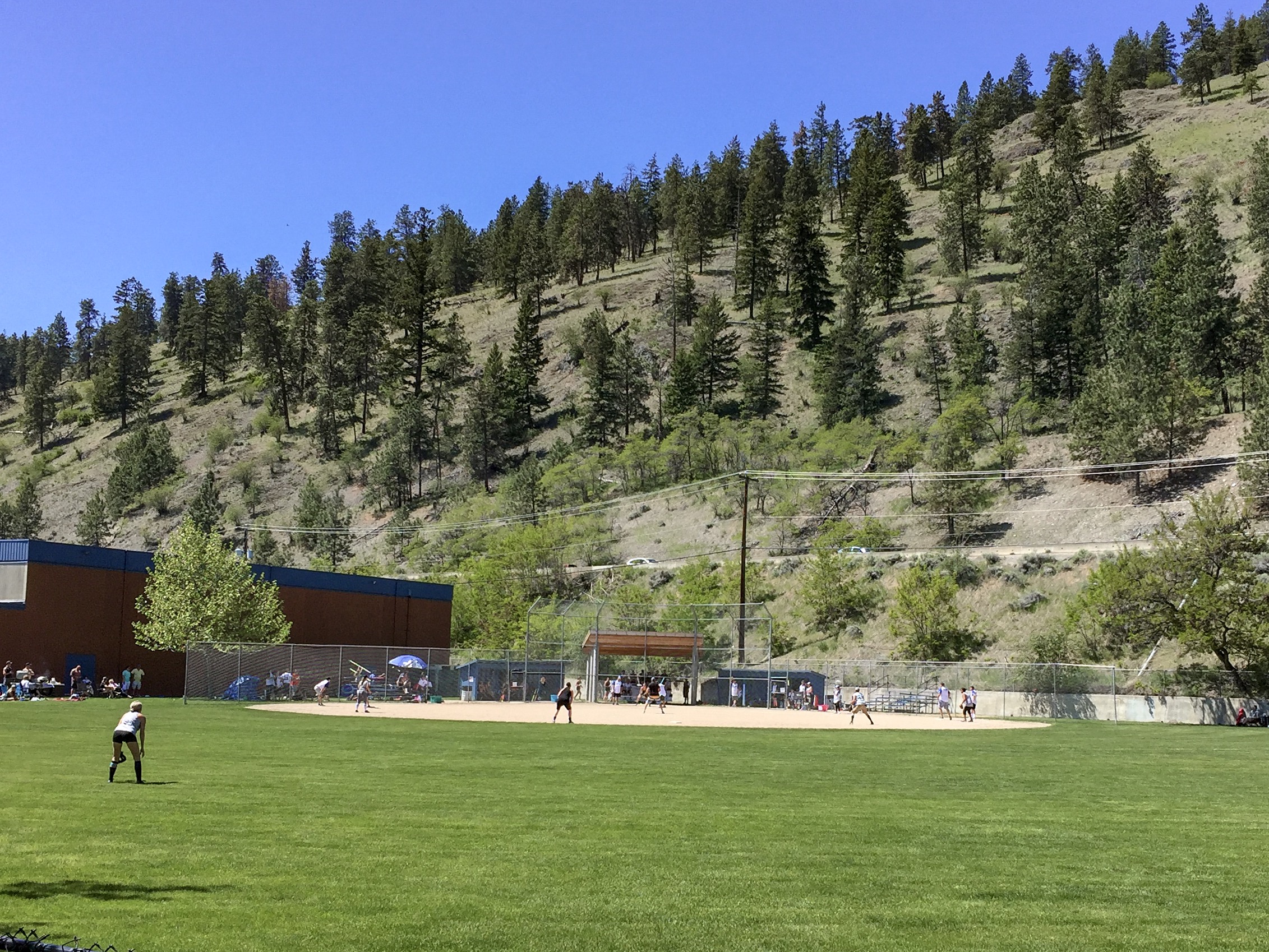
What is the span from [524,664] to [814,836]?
4725 cm

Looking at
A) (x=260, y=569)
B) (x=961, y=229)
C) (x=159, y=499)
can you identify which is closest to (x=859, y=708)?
(x=260, y=569)

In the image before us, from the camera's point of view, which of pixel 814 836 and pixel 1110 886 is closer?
pixel 1110 886

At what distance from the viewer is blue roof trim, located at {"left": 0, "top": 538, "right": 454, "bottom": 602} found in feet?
177

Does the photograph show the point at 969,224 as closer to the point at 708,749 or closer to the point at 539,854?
the point at 708,749

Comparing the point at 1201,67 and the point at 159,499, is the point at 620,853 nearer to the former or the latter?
the point at 159,499

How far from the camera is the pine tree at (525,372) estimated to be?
444 feet

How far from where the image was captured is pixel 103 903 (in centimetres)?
983

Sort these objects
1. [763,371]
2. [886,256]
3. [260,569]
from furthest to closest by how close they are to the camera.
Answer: [886,256] < [763,371] < [260,569]

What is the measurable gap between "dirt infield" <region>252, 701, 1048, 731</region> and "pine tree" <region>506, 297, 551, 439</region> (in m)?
80.9

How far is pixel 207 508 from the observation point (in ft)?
385

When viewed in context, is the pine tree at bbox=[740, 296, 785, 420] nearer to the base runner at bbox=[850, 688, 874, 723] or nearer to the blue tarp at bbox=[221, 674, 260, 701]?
the base runner at bbox=[850, 688, 874, 723]

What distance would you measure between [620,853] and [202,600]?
49.7 m

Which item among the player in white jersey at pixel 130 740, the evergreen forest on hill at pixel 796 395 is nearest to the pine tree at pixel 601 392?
the evergreen forest on hill at pixel 796 395

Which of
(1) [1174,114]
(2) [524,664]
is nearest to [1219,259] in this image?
(2) [524,664]
